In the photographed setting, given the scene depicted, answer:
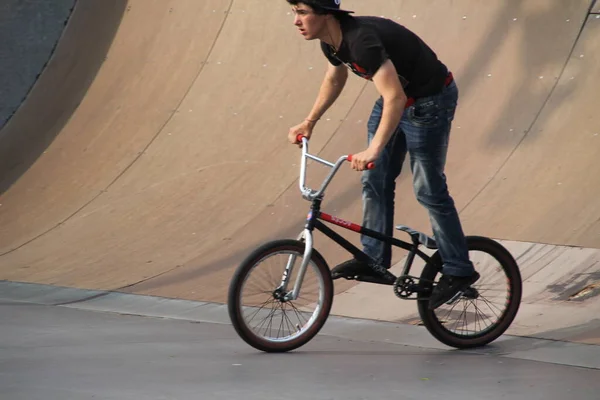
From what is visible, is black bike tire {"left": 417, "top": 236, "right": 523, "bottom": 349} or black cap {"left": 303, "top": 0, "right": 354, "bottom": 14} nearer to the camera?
black cap {"left": 303, "top": 0, "right": 354, "bottom": 14}

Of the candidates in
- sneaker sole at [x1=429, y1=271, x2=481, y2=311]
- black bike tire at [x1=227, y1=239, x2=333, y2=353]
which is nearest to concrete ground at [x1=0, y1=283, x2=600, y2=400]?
black bike tire at [x1=227, y1=239, x2=333, y2=353]

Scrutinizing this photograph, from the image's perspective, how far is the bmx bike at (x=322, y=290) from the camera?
5.81 meters

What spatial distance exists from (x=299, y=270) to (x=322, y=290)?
0.64ft

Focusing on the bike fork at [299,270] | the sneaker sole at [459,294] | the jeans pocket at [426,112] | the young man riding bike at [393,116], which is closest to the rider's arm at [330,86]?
the young man riding bike at [393,116]

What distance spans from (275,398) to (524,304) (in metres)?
2.21

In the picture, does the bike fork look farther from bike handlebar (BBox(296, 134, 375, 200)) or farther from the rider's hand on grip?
the rider's hand on grip

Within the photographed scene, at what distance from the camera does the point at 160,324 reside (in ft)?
21.6

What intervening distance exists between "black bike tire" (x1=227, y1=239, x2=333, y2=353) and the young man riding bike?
0.14 meters

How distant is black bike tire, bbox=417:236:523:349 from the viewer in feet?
19.9

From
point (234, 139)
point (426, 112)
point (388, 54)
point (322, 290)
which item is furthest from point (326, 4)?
point (234, 139)

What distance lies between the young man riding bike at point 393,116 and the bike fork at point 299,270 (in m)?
0.24

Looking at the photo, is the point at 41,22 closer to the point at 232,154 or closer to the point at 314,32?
the point at 232,154

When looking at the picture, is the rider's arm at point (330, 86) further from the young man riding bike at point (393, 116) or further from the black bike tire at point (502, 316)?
the black bike tire at point (502, 316)

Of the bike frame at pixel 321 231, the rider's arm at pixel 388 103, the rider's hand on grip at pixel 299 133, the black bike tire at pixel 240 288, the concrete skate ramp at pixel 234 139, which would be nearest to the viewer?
the rider's arm at pixel 388 103
